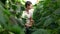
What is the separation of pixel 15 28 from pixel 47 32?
1.55 feet

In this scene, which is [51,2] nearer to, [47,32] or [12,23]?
[47,32]

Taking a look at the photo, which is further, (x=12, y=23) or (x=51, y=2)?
(x=51, y=2)

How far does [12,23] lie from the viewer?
2.51 ft

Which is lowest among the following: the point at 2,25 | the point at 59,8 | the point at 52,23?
the point at 52,23

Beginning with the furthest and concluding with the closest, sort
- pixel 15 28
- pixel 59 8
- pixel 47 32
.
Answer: pixel 59 8 < pixel 47 32 < pixel 15 28

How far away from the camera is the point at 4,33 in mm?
724

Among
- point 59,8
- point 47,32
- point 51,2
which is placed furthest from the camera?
point 51,2

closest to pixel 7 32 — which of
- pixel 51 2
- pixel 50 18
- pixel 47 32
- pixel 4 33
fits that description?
pixel 4 33

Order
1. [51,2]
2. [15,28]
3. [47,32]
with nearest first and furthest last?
[15,28] < [47,32] < [51,2]

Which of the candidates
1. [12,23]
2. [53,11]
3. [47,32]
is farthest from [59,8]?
[12,23]

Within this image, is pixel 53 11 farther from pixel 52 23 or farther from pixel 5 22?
pixel 5 22

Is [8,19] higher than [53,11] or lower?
higher

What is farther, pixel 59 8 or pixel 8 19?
pixel 59 8

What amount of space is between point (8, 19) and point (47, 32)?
0.44 m
